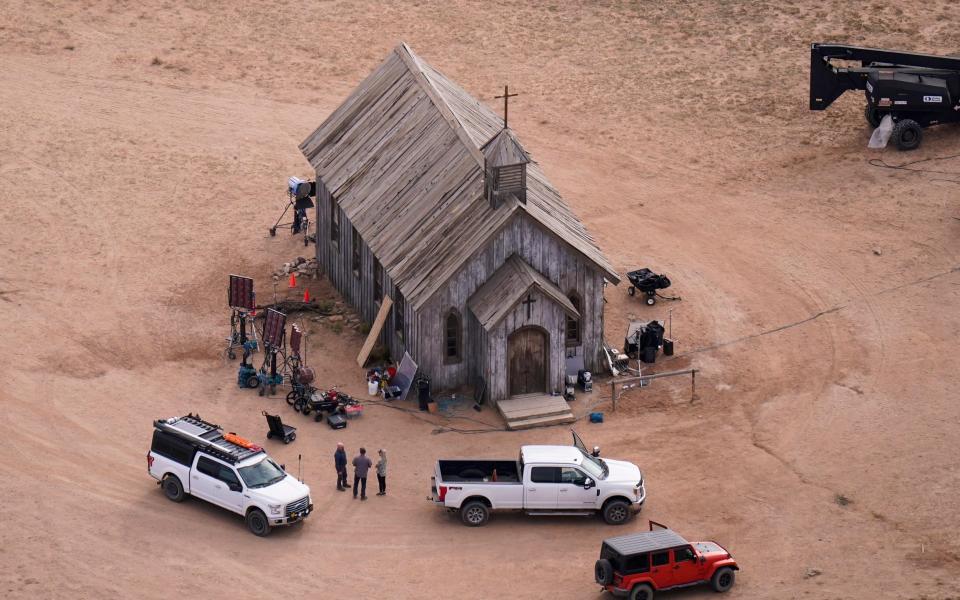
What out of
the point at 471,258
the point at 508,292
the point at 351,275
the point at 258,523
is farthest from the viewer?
the point at 351,275

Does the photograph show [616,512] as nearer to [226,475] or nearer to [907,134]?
[226,475]

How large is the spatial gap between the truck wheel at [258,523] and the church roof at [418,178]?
9.83 m

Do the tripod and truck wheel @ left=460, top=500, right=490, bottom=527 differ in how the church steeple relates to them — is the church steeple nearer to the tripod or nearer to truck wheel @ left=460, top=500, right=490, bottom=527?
truck wheel @ left=460, top=500, right=490, bottom=527

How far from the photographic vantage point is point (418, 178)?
58000mm

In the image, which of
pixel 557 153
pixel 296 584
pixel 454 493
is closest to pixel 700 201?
pixel 557 153

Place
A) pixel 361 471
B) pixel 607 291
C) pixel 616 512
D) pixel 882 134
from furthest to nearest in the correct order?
pixel 882 134 → pixel 607 291 → pixel 361 471 → pixel 616 512

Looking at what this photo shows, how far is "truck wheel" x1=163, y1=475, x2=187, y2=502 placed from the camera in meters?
48.8

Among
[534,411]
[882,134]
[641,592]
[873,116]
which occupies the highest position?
[873,116]

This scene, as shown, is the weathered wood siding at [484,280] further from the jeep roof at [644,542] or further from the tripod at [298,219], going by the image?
the tripod at [298,219]

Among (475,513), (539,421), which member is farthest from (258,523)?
(539,421)

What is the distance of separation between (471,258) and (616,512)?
10.3 m

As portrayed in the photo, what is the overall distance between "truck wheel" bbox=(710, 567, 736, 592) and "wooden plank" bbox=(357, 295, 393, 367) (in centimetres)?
1708

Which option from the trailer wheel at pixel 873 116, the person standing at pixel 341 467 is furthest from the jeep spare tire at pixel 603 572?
the trailer wheel at pixel 873 116

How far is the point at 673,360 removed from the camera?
5812cm
